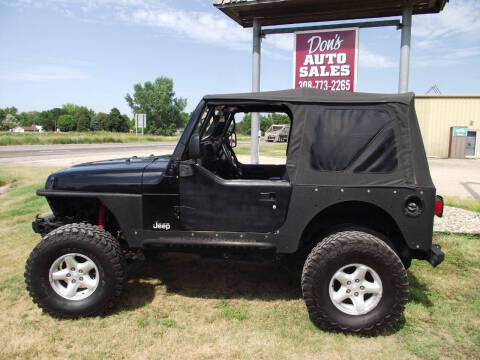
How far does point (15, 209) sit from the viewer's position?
23.7ft

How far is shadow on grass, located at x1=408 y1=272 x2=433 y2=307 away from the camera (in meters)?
3.59

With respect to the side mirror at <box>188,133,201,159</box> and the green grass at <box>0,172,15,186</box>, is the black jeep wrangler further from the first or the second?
the green grass at <box>0,172,15,186</box>

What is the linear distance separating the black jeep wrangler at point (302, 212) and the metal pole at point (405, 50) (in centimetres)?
294

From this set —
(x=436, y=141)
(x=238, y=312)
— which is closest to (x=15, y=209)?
(x=238, y=312)

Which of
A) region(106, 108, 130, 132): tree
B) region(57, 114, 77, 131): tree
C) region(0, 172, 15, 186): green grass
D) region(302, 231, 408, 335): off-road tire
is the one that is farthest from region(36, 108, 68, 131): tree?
region(302, 231, 408, 335): off-road tire

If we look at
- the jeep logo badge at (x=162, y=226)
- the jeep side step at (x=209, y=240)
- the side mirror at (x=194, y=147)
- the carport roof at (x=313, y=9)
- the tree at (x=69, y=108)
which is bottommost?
the jeep side step at (x=209, y=240)

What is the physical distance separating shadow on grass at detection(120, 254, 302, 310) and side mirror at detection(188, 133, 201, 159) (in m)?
1.46

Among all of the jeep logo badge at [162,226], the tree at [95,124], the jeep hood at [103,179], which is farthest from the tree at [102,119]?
the jeep logo badge at [162,226]

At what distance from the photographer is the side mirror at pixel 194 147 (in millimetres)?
3066

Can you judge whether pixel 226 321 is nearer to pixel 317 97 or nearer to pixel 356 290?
pixel 356 290

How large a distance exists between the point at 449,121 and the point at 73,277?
2400cm

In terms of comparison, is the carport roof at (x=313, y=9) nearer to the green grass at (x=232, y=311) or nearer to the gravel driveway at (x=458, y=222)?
the gravel driveway at (x=458, y=222)

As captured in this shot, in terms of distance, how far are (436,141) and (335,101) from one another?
22.7 metres

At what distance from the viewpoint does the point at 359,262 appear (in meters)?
2.96
